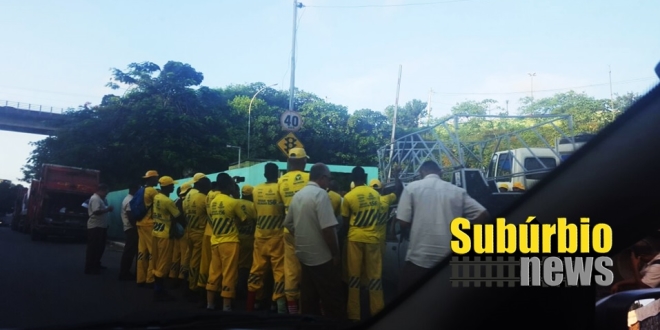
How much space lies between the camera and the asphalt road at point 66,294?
16.1 ft

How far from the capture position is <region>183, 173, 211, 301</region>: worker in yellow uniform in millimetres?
6270

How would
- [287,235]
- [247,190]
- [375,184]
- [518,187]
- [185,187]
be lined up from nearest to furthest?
[518,187], [375,184], [287,235], [185,187], [247,190]

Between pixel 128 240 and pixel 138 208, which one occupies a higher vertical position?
pixel 138 208

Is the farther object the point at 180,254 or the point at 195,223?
the point at 195,223

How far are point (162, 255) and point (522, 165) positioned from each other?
5101 mm

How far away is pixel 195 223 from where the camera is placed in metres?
7.46

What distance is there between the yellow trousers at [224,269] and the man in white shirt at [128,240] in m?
0.77

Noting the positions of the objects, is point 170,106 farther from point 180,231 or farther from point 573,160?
point 573,160

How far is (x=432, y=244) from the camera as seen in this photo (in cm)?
286

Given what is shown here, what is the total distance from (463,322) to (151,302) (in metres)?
3.63

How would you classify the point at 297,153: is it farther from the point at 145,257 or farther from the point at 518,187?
the point at 518,187

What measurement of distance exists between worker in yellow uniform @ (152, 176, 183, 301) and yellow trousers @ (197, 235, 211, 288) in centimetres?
32

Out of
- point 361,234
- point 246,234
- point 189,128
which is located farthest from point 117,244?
point 361,234
